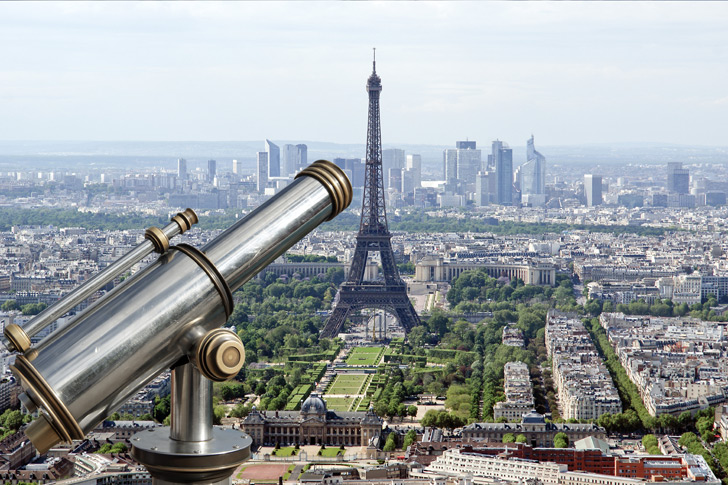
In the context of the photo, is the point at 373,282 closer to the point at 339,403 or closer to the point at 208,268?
the point at 339,403

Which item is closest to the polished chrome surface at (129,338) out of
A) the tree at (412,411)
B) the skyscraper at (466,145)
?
the tree at (412,411)

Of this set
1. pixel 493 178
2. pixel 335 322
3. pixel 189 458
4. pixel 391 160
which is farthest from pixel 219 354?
pixel 391 160

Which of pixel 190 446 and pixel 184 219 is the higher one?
pixel 184 219

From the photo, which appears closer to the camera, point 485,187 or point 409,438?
point 409,438

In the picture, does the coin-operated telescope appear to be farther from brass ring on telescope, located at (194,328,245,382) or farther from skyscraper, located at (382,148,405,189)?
skyscraper, located at (382,148,405,189)

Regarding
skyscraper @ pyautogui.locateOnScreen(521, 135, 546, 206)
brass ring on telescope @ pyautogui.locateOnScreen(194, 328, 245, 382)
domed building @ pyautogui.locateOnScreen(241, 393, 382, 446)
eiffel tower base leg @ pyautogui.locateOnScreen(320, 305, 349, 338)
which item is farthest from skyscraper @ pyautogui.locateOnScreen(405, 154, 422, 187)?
brass ring on telescope @ pyautogui.locateOnScreen(194, 328, 245, 382)

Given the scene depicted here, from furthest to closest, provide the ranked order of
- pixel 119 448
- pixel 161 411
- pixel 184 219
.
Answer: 1. pixel 161 411
2. pixel 119 448
3. pixel 184 219

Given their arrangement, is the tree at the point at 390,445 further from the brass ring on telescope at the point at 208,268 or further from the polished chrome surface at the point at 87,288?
the brass ring on telescope at the point at 208,268
